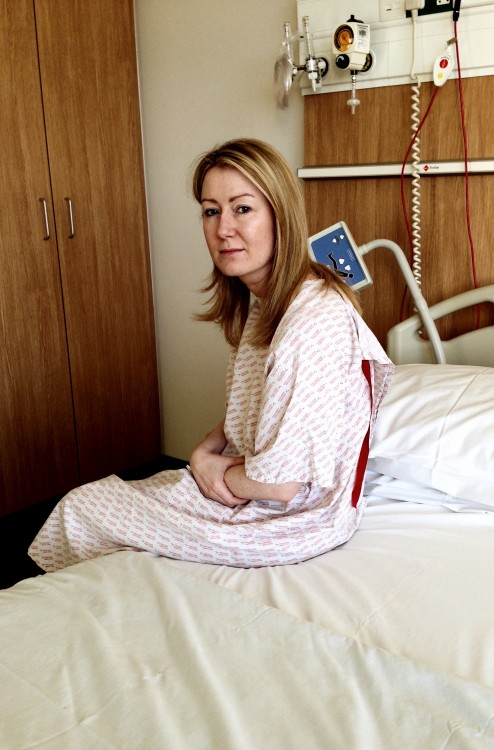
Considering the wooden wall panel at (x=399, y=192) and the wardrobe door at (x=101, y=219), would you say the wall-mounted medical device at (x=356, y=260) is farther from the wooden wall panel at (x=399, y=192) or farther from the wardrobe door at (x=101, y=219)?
the wardrobe door at (x=101, y=219)

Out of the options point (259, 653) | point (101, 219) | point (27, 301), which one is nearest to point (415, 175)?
point (101, 219)

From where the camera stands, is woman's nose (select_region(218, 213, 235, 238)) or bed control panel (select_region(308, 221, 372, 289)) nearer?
woman's nose (select_region(218, 213, 235, 238))

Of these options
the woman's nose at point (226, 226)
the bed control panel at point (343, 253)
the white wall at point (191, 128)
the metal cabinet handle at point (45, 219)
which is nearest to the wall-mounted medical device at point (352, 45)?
the white wall at point (191, 128)

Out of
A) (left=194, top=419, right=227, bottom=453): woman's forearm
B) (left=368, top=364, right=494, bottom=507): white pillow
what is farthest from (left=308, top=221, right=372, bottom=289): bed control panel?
(left=194, top=419, right=227, bottom=453): woman's forearm

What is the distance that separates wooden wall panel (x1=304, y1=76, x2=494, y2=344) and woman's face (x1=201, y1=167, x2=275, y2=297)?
0.85 metres

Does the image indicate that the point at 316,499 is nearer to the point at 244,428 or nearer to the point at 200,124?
the point at 244,428

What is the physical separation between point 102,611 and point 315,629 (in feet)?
1.18

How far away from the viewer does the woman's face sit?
1487 millimetres

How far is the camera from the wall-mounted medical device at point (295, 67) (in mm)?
2229

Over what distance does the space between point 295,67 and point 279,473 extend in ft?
5.07

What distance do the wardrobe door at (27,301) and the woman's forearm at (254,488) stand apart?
1.46 m

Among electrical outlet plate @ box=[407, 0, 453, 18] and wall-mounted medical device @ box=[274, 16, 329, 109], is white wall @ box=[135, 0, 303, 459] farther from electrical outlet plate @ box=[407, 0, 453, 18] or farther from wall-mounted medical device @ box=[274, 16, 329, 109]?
electrical outlet plate @ box=[407, 0, 453, 18]

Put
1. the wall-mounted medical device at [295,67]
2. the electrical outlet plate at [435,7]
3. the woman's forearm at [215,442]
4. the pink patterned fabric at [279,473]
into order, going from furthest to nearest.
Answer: the wall-mounted medical device at [295,67] < the electrical outlet plate at [435,7] < the woman's forearm at [215,442] < the pink patterned fabric at [279,473]

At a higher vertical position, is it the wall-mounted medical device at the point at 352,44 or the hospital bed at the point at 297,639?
the wall-mounted medical device at the point at 352,44
